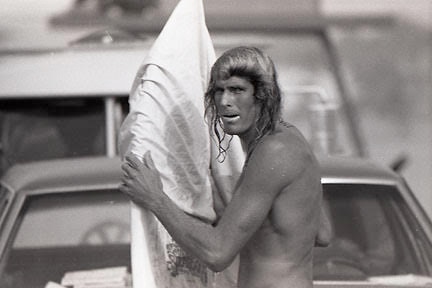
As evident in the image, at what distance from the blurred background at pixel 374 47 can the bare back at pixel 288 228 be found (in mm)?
3901

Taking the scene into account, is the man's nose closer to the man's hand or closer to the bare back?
the bare back

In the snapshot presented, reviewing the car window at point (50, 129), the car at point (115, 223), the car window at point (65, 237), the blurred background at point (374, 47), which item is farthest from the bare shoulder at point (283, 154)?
the blurred background at point (374, 47)

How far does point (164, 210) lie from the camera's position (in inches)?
124

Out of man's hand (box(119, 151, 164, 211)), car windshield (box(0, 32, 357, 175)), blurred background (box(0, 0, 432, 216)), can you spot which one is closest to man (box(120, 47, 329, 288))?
man's hand (box(119, 151, 164, 211))

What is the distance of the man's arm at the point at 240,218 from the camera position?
3.07 metres

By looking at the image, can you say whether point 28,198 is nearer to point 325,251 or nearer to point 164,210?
point 325,251

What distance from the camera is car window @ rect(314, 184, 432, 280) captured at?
455cm

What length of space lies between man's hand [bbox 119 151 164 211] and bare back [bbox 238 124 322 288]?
0.96 feet

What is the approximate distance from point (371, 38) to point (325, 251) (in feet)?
22.1

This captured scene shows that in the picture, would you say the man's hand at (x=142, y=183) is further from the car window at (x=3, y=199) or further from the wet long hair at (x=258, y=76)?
the car window at (x=3, y=199)

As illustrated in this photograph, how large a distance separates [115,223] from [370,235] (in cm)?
105

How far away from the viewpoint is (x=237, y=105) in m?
3.12

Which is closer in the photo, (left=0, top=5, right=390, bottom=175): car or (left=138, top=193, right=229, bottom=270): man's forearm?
(left=138, top=193, right=229, bottom=270): man's forearm

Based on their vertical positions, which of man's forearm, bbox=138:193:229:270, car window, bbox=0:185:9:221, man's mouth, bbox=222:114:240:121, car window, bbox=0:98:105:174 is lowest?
man's forearm, bbox=138:193:229:270
